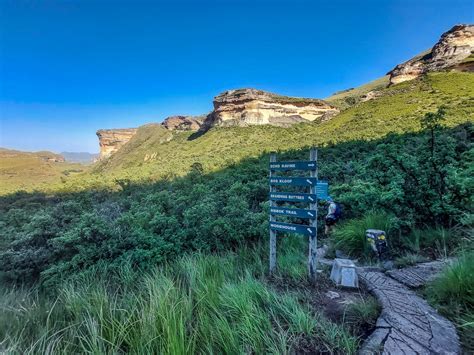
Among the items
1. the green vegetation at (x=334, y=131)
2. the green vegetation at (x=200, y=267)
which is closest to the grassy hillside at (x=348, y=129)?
the green vegetation at (x=334, y=131)

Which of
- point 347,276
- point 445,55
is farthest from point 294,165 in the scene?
point 445,55

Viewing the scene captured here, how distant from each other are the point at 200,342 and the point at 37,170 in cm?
8470

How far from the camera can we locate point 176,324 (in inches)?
93.2

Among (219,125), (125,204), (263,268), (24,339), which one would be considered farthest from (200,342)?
(219,125)

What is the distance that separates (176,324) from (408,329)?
2.07 metres

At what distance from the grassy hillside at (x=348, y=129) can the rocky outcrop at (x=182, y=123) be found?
94.8 ft

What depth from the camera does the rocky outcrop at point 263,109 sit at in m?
59.3

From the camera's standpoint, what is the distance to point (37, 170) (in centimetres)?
6956

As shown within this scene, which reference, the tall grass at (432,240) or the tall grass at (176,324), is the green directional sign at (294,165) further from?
the tall grass at (432,240)

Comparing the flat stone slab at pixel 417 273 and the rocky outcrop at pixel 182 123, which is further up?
the rocky outcrop at pixel 182 123

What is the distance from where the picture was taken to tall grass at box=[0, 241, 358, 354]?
2.19 metres

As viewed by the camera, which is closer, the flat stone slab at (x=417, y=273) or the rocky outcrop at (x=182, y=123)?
the flat stone slab at (x=417, y=273)

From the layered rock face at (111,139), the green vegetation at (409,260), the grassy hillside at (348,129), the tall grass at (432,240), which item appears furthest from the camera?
the layered rock face at (111,139)

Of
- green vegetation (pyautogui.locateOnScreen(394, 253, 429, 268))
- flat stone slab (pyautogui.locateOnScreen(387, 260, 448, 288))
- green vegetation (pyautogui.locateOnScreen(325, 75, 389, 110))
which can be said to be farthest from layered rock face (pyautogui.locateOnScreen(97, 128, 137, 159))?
flat stone slab (pyautogui.locateOnScreen(387, 260, 448, 288))
